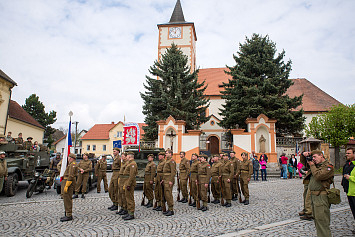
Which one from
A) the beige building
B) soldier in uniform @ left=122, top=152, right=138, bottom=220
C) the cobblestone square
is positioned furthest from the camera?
the beige building

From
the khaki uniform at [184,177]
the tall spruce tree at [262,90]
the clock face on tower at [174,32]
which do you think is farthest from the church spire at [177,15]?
the khaki uniform at [184,177]

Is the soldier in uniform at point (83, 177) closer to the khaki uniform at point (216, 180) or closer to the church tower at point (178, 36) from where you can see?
the khaki uniform at point (216, 180)

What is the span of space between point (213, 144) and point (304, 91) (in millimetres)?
15767

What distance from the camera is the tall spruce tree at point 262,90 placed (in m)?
20.7

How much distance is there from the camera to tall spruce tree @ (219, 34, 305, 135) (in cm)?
2073

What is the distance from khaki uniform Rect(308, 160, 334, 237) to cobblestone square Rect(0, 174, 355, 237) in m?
0.80

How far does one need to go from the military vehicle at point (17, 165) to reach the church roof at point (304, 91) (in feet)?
79.2

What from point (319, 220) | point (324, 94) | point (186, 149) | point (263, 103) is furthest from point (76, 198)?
point (324, 94)

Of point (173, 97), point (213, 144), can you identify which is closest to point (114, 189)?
point (173, 97)

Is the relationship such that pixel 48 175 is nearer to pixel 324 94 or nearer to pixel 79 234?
pixel 79 234

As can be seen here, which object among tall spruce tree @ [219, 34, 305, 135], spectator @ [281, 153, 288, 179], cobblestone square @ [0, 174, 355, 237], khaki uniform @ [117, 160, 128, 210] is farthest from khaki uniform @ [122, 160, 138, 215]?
tall spruce tree @ [219, 34, 305, 135]

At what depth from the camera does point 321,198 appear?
4418mm

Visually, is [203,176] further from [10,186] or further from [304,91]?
[304,91]

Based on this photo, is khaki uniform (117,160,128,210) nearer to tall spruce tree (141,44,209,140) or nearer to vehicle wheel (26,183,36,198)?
vehicle wheel (26,183,36,198)
